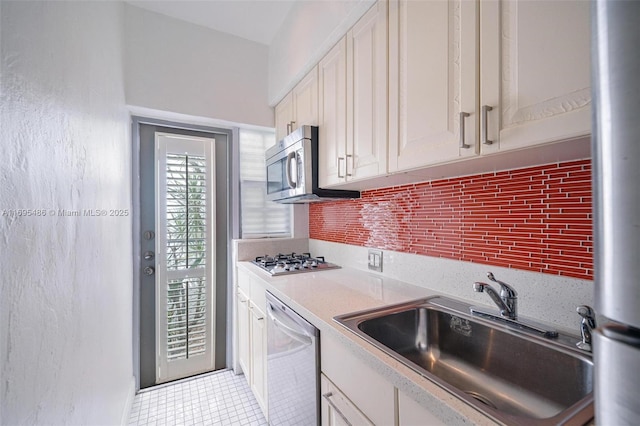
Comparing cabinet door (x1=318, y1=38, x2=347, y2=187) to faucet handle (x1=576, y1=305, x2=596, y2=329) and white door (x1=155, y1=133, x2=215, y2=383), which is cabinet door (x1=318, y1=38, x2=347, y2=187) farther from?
white door (x1=155, y1=133, x2=215, y2=383)

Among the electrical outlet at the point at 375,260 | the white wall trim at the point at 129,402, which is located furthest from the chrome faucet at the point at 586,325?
the white wall trim at the point at 129,402

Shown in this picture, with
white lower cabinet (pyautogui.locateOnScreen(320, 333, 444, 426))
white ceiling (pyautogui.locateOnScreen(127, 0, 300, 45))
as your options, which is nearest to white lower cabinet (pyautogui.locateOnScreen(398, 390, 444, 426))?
white lower cabinet (pyautogui.locateOnScreen(320, 333, 444, 426))

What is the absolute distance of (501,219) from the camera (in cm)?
112

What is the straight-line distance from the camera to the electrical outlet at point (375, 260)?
1.71 m

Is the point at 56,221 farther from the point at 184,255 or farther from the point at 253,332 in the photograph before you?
the point at 184,255

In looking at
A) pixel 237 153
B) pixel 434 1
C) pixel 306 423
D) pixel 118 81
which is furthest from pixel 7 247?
pixel 237 153

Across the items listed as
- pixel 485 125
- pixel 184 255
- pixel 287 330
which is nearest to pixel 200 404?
pixel 184 255

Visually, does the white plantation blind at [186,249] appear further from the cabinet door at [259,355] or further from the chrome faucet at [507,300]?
the chrome faucet at [507,300]

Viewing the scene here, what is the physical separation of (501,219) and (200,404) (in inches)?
88.0

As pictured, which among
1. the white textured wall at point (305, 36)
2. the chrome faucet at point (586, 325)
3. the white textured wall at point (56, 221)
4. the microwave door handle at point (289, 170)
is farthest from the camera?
the microwave door handle at point (289, 170)

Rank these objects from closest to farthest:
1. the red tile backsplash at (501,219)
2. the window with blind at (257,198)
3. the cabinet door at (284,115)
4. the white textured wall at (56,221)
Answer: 1. the white textured wall at (56,221)
2. the red tile backsplash at (501,219)
3. the cabinet door at (284,115)
4. the window with blind at (257,198)

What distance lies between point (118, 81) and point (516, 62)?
207cm

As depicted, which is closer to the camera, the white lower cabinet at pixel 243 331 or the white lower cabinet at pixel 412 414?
the white lower cabinet at pixel 412 414

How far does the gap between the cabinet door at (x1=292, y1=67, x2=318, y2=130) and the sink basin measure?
4.09 ft
